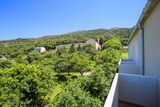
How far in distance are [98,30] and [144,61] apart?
86.7 metres

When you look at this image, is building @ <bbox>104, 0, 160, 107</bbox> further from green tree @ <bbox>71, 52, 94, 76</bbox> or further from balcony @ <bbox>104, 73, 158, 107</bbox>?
green tree @ <bbox>71, 52, 94, 76</bbox>

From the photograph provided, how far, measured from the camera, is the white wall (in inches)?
167

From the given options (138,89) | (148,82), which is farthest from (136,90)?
(148,82)

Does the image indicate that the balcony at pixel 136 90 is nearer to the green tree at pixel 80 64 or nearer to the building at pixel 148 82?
the building at pixel 148 82

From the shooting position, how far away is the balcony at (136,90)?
4221 mm

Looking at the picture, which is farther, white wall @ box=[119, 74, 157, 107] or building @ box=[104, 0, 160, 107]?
white wall @ box=[119, 74, 157, 107]

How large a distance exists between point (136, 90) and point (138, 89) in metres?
0.08

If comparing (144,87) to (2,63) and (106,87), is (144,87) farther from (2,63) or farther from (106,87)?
(2,63)

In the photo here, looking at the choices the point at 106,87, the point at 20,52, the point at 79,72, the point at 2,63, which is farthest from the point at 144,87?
the point at 20,52

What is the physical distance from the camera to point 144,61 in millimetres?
5969

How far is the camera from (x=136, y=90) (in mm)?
4598

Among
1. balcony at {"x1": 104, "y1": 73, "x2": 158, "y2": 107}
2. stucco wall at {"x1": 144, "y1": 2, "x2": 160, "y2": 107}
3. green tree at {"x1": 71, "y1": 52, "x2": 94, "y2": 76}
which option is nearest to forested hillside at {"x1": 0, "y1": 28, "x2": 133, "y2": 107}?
green tree at {"x1": 71, "y1": 52, "x2": 94, "y2": 76}

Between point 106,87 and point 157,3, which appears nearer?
point 157,3

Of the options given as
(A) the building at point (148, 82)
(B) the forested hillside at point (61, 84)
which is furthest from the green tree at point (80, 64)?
(A) the building at point (148, 82)
